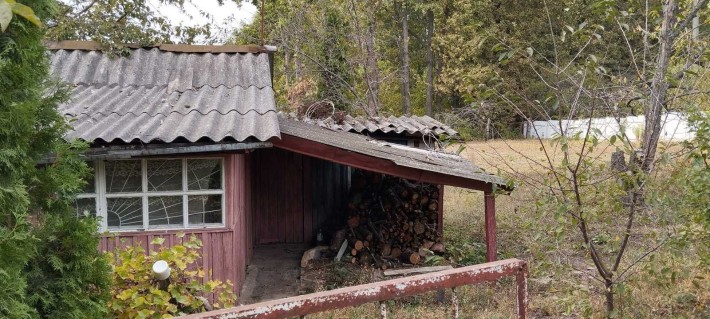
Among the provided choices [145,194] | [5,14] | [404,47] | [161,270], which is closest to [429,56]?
[404,47]

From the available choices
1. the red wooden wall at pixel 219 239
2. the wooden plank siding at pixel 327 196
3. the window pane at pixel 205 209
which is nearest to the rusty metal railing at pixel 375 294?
the red wooden wall at pixel 219 239

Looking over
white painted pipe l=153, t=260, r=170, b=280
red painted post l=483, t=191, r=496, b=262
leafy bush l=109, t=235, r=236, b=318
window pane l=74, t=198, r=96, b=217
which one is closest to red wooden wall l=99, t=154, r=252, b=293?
window pane l=74, t=198, r=96, b=217

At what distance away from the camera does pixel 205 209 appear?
243 inches

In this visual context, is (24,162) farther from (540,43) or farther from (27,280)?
(540,43)

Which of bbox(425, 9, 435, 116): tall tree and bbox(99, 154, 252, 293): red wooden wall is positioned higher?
bbox(425, 9, 435, 116): tall tree

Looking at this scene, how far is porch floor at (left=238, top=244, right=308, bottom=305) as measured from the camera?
6992 mm

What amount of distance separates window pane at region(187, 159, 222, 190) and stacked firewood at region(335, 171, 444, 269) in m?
3.16

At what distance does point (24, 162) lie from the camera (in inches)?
111

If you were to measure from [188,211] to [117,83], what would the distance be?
2.56 metres

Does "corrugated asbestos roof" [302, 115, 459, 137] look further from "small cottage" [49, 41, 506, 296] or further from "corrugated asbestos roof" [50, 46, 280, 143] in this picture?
"corrugated asbestos roof" [50, 46, 280, 143]

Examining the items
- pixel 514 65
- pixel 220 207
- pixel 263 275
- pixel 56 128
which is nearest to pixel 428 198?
pixel 263 275

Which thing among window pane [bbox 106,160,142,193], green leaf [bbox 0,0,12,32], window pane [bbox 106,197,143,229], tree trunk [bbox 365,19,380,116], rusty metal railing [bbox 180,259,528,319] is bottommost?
window pane [bbox 106,197,143,229]

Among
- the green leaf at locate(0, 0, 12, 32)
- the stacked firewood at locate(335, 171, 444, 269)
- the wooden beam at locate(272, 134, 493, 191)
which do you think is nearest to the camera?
the green leaf at locate(0, 0, 12, 32)

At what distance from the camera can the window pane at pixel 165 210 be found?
601 cm
